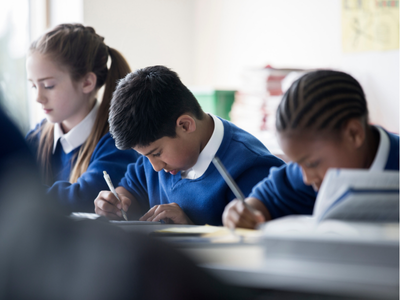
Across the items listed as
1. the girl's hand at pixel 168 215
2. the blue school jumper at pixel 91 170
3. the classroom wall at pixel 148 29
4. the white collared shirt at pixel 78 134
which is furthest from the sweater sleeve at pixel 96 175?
the classroom wall at pixel 148 29

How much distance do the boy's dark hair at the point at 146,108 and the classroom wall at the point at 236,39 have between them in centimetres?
107

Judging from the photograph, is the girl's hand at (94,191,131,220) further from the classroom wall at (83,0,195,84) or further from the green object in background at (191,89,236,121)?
the classroom wall at (83,0,195,84)

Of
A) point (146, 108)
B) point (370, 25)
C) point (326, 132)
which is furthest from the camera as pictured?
point (370, 25)

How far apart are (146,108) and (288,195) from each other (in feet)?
1.11

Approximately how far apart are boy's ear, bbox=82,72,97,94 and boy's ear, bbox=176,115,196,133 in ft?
1.71

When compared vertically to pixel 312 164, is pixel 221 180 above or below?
below

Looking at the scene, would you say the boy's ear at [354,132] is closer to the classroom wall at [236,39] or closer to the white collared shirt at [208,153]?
the white collared shirt at [208,153]

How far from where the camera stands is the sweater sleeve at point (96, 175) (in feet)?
3.57

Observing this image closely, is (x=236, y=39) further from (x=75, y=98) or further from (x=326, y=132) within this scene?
(x=326, y=132)

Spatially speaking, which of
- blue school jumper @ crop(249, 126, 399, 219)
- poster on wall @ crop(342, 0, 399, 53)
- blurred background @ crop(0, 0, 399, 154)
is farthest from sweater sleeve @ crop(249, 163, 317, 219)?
poster on wall @ crop(342, 0, 399, 53)

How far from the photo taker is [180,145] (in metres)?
0.90

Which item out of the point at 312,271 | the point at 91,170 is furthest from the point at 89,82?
the point at 312,271

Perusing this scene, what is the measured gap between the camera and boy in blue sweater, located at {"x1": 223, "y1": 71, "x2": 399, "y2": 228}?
20.8 inches

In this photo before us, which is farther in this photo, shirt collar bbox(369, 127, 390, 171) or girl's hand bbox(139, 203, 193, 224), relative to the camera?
girl's hand bbox(139, 203, 193, 224)
